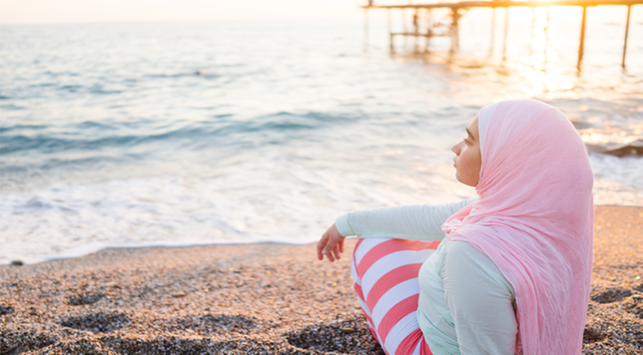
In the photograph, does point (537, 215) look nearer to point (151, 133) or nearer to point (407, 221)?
point (407, 221)

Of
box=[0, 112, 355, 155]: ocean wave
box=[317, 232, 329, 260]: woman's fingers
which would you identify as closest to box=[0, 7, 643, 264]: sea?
box=[0, 112, 355, 155]: ocean wave

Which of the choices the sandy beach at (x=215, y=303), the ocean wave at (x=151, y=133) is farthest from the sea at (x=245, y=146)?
the sandy beach at (x=215, y=303)

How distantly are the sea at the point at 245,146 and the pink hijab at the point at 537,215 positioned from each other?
2.92 meters

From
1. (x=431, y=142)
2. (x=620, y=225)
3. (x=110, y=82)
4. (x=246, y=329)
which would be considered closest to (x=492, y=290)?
(x=246, y=329)

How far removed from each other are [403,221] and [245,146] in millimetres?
6577

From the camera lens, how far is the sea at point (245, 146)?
172 inches

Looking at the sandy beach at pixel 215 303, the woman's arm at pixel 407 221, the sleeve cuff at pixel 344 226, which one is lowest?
the sandy beach at pixel 215 303

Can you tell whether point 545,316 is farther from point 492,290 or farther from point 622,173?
point 622,173

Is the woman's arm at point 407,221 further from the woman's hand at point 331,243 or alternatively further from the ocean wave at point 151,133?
the ocean wave at point 151,133

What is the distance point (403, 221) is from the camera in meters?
1.66

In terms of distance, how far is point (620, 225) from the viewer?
3.76 m

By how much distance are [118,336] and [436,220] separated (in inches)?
55.5

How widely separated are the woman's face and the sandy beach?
0.97 metres

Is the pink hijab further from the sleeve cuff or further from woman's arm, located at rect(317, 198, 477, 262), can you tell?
the sleeve cuff
